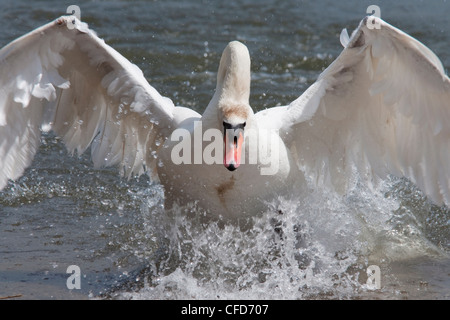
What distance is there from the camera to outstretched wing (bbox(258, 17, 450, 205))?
16.6 ft

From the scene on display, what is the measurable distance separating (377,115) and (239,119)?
49.5 inches

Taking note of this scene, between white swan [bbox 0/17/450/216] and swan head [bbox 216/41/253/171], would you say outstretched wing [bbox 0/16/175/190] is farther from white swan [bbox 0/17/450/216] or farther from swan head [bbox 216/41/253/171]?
swan head [bbox 216/41/253/171]

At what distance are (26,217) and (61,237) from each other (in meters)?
0.57

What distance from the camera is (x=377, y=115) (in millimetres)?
5738

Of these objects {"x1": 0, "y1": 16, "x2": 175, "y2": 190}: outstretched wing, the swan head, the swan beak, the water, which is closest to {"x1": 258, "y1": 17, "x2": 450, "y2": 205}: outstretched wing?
the water

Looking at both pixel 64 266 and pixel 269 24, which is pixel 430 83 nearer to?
pixel 64 266

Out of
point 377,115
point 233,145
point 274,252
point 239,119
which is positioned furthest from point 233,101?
point 274,252

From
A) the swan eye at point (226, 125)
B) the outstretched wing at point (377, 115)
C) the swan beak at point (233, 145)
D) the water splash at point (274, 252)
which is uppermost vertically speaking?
the outstretched wing at point (377, 115)

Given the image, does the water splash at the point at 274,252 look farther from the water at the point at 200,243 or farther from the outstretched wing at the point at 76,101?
the outstretched wing at the point at 76,101

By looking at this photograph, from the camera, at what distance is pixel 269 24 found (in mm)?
13336

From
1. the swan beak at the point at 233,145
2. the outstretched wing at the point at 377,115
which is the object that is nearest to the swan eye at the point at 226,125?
the swan beak at the point at 233,145

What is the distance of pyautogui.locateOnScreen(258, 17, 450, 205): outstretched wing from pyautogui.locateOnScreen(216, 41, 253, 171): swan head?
618mm

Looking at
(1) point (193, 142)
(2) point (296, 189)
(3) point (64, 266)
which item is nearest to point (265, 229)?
(2) point (296, 189)

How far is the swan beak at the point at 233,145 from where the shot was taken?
493 centimetres
